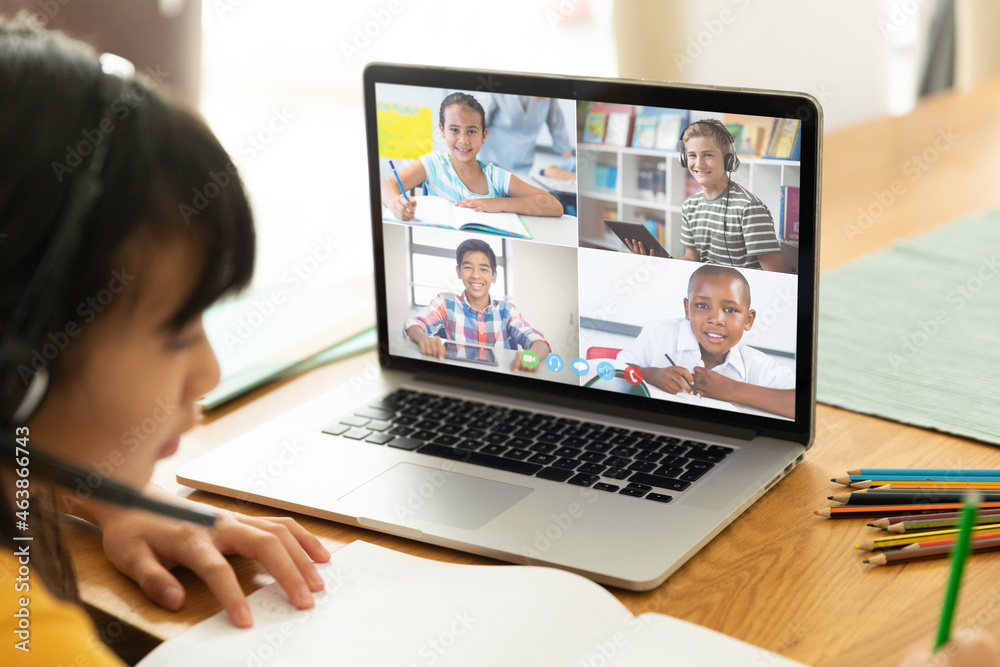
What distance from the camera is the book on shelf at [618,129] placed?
820mm

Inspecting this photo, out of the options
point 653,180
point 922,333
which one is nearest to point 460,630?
point 653,180

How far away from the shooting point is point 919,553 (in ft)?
2.23

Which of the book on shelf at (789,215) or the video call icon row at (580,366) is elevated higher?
the book on shelf at (789,215)

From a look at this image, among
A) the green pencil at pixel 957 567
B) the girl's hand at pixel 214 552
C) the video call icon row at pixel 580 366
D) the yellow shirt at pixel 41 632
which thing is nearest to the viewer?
the green pencil at pixel 957 567

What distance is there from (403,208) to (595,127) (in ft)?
0.69

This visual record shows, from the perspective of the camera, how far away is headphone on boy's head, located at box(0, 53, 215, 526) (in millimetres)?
454

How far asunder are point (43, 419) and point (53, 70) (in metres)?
0.18

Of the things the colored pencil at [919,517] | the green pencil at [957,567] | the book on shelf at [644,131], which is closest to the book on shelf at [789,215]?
the book on shelf at [644,131]

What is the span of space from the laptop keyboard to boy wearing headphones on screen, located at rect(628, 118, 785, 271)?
0.16 m

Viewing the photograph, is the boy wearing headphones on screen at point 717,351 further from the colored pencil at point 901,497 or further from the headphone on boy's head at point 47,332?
the headphone on boy's head at point 47,332

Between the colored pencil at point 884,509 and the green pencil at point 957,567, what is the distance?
226 millimetres

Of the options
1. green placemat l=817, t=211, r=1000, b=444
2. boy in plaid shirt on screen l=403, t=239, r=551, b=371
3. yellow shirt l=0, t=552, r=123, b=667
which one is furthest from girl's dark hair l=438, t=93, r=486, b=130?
yellow shirt l=0, t=552, r=123, b=667

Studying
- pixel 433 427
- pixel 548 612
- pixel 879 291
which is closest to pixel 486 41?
pixel 879 291

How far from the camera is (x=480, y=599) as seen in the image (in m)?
0.64
